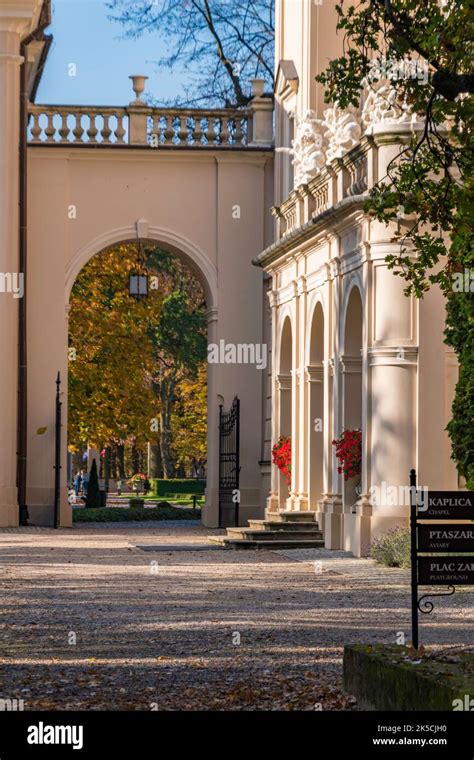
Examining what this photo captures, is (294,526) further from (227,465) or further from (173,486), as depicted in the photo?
(173,486)

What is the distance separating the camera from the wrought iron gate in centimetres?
3148

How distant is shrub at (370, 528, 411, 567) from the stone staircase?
3996 mm

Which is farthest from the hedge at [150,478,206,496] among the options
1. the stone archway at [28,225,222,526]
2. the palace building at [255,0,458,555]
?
the palace building at [255,0,458,555]

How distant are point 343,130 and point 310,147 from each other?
2412 mm

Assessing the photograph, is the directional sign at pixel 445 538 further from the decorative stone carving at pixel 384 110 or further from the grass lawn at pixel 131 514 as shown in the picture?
the grass lawn at pixel 131 514

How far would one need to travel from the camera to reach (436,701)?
26.5 feet

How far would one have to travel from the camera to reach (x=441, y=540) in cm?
995

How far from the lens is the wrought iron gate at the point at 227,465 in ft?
103

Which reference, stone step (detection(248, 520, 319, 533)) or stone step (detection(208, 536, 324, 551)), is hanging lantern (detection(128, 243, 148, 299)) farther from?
stone step (detection(208, 536, 324, 551))

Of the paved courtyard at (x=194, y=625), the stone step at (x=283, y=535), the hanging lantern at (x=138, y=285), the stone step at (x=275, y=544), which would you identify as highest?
the hanging lantern at (x=138, y=285)

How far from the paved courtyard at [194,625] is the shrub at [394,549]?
0.23 m

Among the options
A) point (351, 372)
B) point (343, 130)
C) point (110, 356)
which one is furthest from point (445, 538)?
point (110, 356)

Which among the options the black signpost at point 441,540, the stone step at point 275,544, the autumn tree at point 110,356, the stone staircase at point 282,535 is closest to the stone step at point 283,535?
the stone staircase at point 282,535
